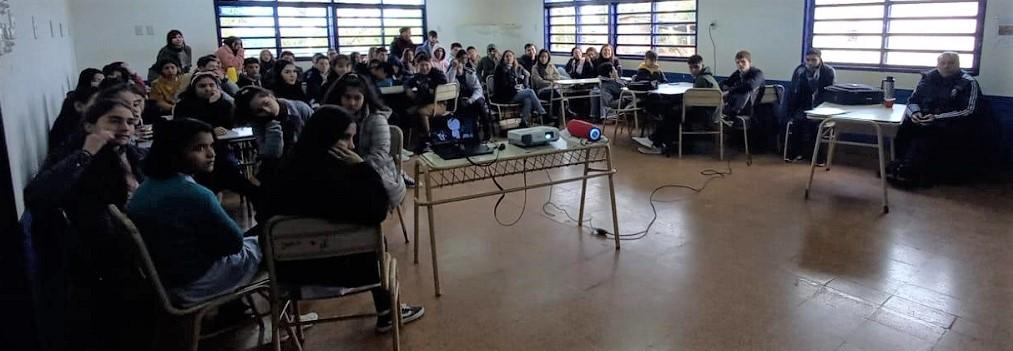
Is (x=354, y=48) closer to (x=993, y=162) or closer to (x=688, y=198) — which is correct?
(x=688, y=198)

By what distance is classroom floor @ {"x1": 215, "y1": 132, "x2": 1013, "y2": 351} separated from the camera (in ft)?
8.70

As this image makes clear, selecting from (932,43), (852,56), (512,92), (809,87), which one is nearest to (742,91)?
(809,87)

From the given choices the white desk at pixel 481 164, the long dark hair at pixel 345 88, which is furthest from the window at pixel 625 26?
the long dark hair at pixel 345 88

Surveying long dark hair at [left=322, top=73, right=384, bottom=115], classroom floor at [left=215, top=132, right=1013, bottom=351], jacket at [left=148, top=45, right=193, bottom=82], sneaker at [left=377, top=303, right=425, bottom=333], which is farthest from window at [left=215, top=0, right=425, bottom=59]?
sneaker at [left=377, top=303, right=425, bottom=333]

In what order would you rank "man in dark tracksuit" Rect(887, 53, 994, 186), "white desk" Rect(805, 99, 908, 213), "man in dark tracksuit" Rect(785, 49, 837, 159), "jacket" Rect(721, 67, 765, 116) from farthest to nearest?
"jacket" Rect(721, 67, 765, 116), "man in dark tracksuit" Rect(785, 49, 837, 159), "man in dark tracksuit" Rect(887, 53, 994, 186), "white desk" Rect(805, 99, 908, 213)

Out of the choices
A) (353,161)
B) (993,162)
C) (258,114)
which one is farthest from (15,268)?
(993,162)

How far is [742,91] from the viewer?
6434 millimetres

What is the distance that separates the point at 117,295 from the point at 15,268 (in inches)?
18.5

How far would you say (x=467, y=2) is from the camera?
10.8m

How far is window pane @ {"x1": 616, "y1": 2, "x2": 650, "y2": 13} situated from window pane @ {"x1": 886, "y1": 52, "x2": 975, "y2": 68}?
3.22m

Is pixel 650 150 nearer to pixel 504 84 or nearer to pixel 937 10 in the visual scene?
pixel 504 84

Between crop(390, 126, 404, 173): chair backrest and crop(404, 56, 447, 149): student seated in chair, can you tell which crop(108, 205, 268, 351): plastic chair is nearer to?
crop(390, 126, 404, 173): chair backrest

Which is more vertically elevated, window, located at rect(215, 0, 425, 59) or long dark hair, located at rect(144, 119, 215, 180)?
window, located at rect(215, 0, 425, 59)

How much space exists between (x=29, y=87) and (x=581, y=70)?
6570mm
